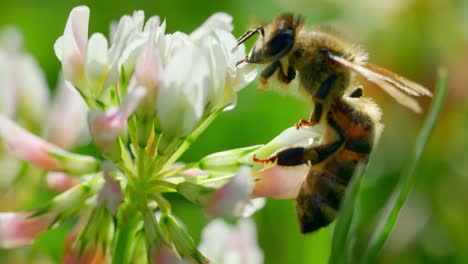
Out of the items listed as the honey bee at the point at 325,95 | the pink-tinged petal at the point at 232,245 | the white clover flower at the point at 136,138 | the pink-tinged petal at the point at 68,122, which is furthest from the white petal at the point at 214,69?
the pink-tinged petal at the point at 68,122

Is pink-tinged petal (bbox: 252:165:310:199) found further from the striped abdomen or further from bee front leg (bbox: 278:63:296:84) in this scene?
bee front leg (bbox: 278:63:296:84)

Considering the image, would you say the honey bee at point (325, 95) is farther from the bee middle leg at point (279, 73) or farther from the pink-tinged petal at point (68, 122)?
the pink-tinged petal at point (68, 122)

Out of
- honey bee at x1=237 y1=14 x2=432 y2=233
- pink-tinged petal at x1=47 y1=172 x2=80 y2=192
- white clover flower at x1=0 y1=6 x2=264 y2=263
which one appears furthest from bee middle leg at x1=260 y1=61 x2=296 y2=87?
pink-tinged petal at x1=47 y1=172 x2=80 y2=192

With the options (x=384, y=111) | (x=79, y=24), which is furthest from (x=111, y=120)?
(x=384, y=111)

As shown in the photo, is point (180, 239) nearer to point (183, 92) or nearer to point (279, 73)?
point (183, 92)

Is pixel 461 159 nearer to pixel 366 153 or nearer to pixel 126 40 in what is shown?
pixel 366 153

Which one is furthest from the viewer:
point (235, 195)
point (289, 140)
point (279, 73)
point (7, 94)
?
point (7, 94)
